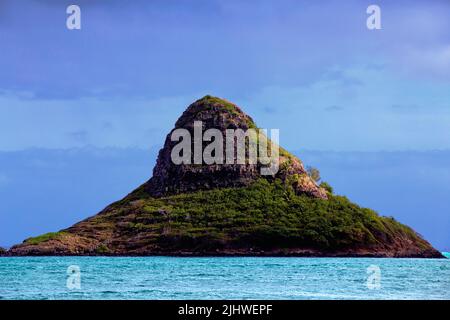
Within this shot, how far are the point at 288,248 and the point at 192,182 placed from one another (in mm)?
20971

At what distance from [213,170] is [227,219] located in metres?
9.28

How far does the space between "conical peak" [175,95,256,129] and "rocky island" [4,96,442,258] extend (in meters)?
0.17

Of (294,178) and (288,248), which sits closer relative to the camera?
(288,248)

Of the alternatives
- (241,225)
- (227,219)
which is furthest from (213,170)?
(241,225)

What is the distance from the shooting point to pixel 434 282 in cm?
5428

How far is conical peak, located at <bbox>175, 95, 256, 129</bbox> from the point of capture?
137 m

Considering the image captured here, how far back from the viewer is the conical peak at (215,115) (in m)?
137

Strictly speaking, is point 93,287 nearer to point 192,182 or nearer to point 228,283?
point 228,283

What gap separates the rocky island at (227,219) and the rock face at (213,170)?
166 millimetres

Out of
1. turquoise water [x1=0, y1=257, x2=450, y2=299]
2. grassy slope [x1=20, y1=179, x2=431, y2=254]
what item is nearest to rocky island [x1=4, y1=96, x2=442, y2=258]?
grassy slope [x1=20, y1=179, x2=431, y2=254]

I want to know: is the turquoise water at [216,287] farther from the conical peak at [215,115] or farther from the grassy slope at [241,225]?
the conical peak at [215,115]
